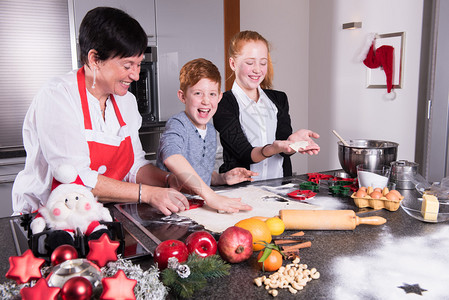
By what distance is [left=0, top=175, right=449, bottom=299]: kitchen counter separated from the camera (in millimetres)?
744

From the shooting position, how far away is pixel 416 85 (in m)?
2.89

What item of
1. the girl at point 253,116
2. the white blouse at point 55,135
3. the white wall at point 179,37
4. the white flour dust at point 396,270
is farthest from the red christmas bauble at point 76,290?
the white wall at point 179,37

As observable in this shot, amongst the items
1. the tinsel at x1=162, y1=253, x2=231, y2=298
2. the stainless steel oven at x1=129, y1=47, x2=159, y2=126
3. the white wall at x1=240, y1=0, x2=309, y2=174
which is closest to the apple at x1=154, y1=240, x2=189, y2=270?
the tinsel at x1=162, y1=253, x2=231, y2=298

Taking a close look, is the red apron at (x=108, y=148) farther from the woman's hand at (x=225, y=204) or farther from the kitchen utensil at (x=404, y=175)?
the kitchen utensil at (x=404, y=175)

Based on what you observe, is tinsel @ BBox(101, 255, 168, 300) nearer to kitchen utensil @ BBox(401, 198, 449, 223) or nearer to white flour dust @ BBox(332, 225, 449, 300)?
white flour dust @ BBox(332, 225, 449, 300)

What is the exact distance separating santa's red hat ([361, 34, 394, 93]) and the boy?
2004 mm

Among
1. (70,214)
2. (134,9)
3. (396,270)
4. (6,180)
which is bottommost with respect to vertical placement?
(6,180)

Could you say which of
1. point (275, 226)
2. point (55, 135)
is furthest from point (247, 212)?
point (55, 135)

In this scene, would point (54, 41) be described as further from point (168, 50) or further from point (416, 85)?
point (416, 85)

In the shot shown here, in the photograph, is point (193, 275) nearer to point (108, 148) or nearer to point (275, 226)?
point (275, 226)

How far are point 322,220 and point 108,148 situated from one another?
76 centimetres

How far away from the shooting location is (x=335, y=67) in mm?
3590

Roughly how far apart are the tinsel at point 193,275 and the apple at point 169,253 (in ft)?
0.07

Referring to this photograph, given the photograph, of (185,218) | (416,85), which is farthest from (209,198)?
(416,85)
